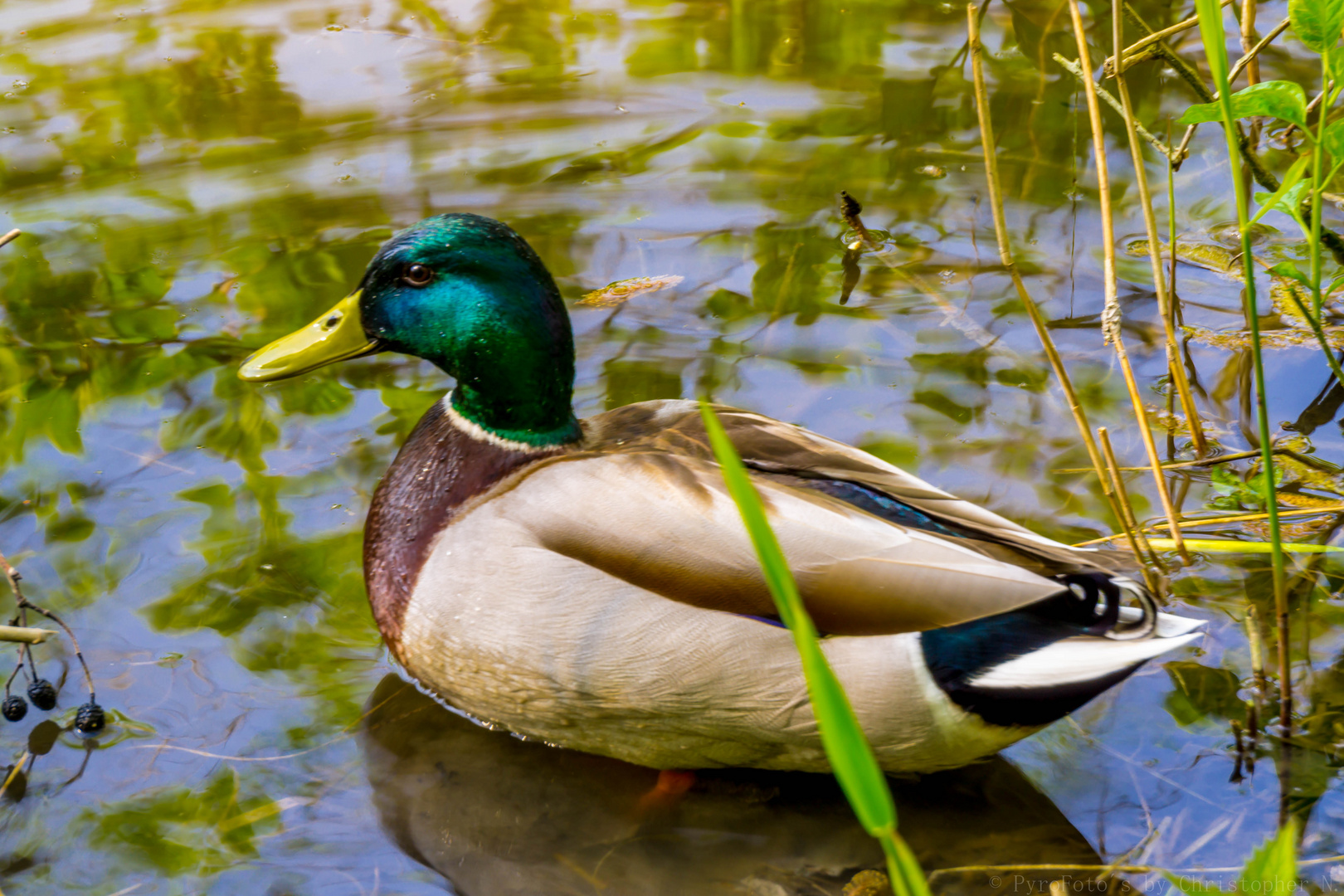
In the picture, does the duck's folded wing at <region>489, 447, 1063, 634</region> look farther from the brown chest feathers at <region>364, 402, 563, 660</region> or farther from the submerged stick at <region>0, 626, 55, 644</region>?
the submerged stick at <region>0, 626, 55, 644</region>

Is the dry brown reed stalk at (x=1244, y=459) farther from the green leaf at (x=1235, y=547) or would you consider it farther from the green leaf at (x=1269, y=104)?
the green leaf at (x=1269, y=104)

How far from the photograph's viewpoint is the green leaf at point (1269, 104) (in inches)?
90.9

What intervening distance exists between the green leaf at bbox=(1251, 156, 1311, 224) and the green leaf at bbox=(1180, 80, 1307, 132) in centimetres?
8

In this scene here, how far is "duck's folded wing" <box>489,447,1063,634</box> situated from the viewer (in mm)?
2328

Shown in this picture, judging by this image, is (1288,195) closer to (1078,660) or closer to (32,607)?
(1078,660)

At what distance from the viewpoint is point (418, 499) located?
113 inches

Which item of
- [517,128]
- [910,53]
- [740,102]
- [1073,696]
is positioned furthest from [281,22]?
[1073,696]

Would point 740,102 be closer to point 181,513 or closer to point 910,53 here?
point 910,53

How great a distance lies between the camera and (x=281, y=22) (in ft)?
20.5

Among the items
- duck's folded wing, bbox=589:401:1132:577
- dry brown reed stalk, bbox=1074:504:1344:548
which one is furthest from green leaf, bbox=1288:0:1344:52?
dry brown reed stalk, bbox=1074:504:1344:548

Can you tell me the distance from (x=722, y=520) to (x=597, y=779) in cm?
83

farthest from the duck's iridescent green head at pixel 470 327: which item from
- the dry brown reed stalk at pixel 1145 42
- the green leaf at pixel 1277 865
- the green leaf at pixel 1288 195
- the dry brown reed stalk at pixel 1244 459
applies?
the green leaf at pixel 1277 865

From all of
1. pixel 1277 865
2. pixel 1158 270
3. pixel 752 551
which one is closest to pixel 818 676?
pixel 1277 865

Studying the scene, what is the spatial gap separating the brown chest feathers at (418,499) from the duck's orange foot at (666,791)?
69cm
